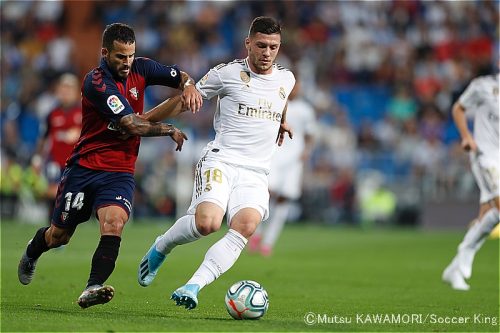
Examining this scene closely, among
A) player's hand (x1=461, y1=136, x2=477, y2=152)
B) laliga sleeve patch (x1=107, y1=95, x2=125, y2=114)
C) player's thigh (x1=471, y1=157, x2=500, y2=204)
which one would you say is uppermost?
player's hand (x1=461, y1=136, x2=477, y2=152)

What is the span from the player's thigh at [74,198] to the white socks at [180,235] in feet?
2.25

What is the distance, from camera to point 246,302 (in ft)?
24.8

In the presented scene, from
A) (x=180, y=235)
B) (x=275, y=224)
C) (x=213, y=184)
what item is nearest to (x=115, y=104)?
(x=213, y=184)

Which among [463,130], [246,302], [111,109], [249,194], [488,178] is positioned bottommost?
[246,302]

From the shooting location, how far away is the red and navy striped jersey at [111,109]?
26.0ft

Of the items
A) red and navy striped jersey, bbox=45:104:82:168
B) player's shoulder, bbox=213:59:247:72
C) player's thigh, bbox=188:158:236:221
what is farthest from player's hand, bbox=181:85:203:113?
red and navy striped jersey, bbox=45:104:82:168

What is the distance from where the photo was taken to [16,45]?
3078cm

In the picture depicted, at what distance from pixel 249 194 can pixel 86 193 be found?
1353 mm

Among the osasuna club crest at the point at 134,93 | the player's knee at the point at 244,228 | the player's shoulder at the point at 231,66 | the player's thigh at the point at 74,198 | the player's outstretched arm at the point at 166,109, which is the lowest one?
the player's knee at the point at 244,228

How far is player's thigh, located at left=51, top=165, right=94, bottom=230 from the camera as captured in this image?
825cm

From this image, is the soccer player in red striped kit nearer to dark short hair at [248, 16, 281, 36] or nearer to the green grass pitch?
the green grass pitch

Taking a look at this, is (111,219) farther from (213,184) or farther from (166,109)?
(166,109)

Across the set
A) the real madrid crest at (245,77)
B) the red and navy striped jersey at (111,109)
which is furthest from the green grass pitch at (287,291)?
the real madrid crest at (245,77)

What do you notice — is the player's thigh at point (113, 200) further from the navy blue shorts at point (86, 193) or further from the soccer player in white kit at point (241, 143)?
the soccer player in white kit at point (241, 143)
